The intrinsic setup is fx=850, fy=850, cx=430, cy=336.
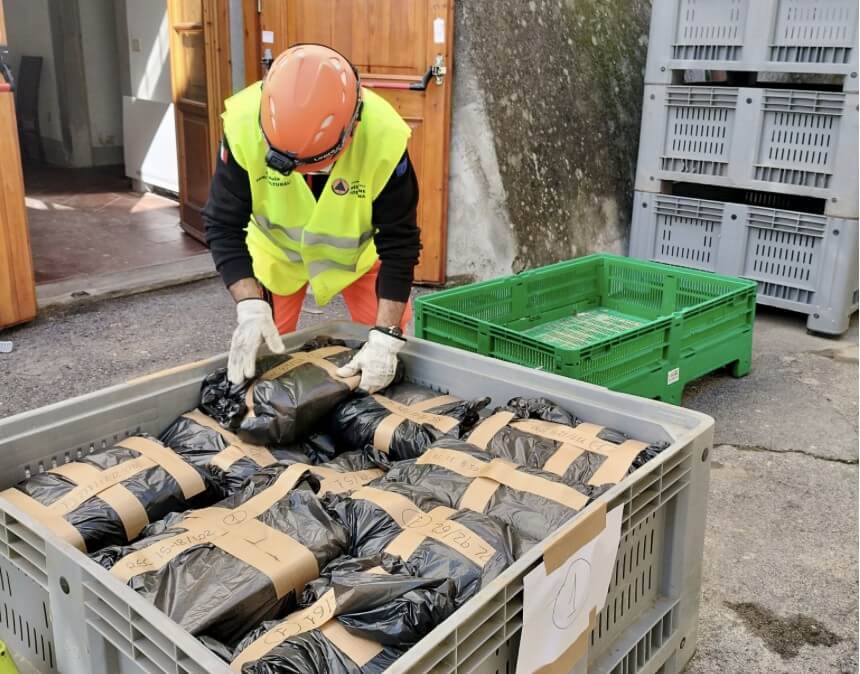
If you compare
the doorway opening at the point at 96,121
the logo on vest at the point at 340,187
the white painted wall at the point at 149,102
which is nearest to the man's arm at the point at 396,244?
the logo on vest at the point at 340,187

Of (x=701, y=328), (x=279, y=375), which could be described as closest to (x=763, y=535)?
(x=701, y=328)

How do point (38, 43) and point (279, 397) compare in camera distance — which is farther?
point (38, 43)

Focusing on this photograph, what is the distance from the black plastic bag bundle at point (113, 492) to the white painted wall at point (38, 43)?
8.52 m

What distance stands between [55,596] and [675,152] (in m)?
4.44

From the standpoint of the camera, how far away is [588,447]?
1910 millimetres

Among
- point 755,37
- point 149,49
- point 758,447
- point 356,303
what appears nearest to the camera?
point 356,303

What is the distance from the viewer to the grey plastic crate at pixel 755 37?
4.36 meters

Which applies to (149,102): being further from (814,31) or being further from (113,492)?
(113,492)

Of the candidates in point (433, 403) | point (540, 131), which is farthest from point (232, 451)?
point (540, 131)

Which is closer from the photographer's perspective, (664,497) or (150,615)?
(150,615)

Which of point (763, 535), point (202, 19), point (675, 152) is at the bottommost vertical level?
point (763, 535)

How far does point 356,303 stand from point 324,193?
52 cm

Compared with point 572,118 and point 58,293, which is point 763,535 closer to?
point 572,118

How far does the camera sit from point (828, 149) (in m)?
4.49
